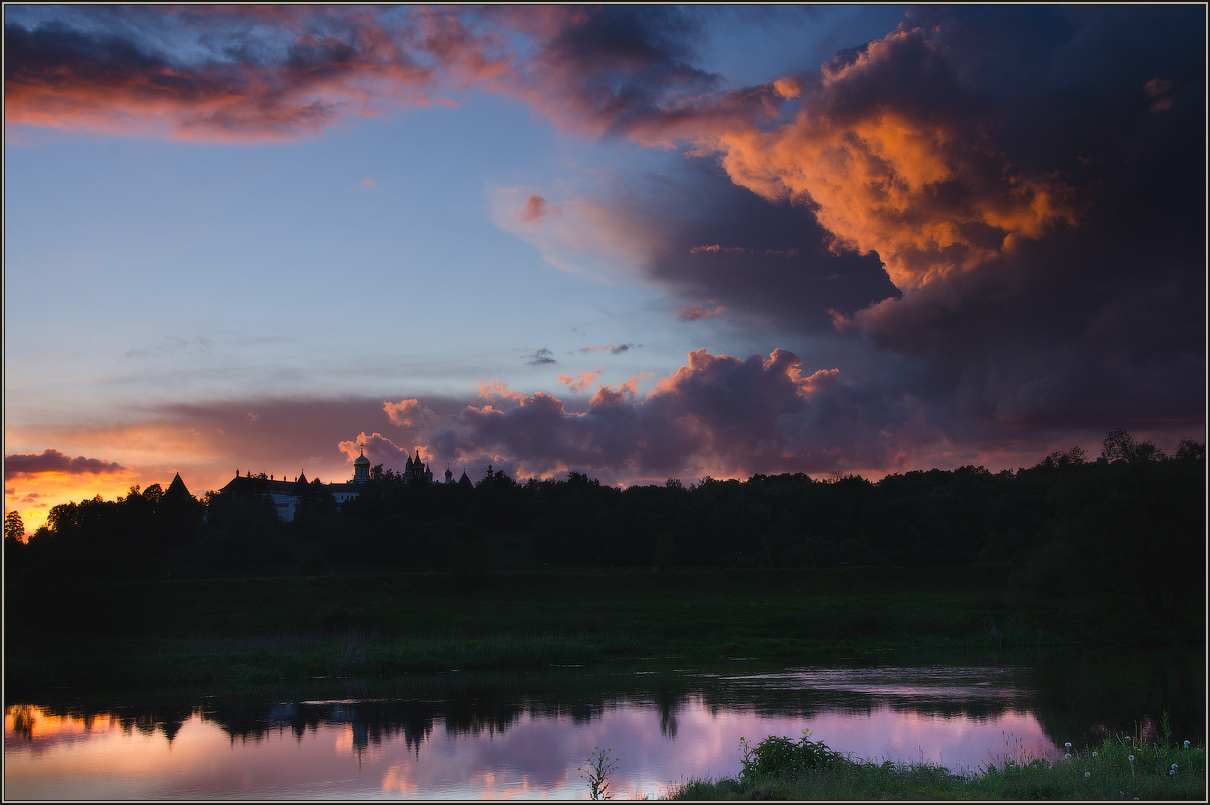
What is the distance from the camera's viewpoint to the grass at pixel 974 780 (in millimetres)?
12820

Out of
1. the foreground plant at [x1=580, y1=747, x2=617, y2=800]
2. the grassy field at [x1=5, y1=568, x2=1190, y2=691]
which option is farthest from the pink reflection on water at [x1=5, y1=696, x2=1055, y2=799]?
the grassy field at [x1=5, y1=568, x2=1190, y2=691]

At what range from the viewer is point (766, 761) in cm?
1571

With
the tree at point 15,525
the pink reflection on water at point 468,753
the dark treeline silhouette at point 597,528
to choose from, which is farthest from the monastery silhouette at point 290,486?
the pink reflection on water at point 468,753

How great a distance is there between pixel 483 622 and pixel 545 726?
75.8 feet

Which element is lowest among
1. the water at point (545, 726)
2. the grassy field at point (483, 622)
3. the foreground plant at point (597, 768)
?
the grassy field at point (483, 622)

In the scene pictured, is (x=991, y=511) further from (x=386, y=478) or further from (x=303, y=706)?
(x=386, y=478)

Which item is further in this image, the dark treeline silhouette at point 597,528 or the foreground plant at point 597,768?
the dark treeline silhouette at point 597,528

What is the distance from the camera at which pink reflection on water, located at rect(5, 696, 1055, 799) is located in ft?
64.2

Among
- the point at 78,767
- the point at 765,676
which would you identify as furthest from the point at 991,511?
the point at 78,767

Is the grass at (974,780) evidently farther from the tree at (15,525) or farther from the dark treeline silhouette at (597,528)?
the tree at (15,525)

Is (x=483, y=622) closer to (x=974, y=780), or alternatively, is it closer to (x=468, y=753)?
(x=468, y=753)

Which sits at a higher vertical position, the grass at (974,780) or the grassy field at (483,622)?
the grass at (974,780)

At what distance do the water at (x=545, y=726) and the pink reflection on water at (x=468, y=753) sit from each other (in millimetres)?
80

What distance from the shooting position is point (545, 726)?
26.1 meters
